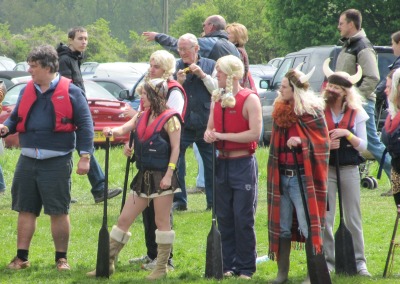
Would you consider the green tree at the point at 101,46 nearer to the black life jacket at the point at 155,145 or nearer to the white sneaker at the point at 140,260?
the white sneaker at the point at 140,260

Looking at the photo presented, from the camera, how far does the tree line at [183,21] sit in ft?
132

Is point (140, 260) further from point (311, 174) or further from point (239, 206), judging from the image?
point (311, 174)

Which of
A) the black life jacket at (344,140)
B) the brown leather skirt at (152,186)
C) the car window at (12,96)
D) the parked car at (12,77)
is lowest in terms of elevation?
the parked car at (12,77)

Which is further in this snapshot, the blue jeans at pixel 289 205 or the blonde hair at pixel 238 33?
the blonde hair at pixel 238 33

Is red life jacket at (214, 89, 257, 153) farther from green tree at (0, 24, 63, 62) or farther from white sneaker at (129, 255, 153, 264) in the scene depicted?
green tree at (0, 24, 63, 62)

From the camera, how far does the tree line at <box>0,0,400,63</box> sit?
132ft

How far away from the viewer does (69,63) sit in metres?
11.9

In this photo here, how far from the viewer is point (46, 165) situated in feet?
28.8

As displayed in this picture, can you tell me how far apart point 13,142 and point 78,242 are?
374 inches

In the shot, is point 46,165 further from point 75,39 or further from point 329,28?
point 329,28

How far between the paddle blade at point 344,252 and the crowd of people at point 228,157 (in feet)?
0.47

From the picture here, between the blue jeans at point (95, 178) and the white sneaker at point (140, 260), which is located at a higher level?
the white sneaker at point (140, 260)

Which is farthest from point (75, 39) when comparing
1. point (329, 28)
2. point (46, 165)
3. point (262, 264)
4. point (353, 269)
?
point (329, 28)

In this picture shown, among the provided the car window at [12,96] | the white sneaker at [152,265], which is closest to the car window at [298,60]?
the car window at [12,96]
